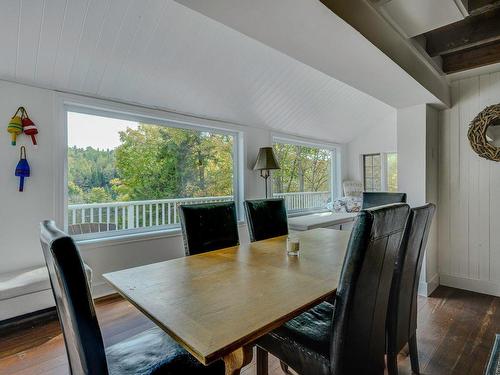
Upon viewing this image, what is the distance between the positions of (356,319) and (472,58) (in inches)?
115

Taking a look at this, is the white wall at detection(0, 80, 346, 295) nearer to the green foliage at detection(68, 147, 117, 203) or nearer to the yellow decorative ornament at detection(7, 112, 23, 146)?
the yellow decorative ornament at detection(7, 112, 23, 146)

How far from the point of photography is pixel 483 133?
2865 millimetres

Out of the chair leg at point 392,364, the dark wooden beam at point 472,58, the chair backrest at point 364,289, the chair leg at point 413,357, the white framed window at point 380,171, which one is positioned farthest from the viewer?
the white framed window at point 380,171

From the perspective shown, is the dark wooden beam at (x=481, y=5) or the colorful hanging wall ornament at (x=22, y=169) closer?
the dark wooden beam at (x=481, y=5)

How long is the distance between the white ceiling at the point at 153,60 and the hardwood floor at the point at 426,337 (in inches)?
82.0

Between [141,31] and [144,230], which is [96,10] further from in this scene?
[144,230]

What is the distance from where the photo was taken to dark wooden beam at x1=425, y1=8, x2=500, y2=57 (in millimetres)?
2154

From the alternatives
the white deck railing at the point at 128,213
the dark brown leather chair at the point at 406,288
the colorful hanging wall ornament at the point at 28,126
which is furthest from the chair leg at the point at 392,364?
the colorful hanging wall ornament at the point at 28,126

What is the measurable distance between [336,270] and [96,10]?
2.30 m

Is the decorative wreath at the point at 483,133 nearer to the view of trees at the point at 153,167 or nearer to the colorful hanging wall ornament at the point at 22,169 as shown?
the view of trees at the point at 153,167

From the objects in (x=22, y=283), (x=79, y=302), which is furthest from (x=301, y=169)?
(x=79, y=302)

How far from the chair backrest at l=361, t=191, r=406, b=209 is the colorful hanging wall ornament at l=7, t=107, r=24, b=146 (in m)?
3.33

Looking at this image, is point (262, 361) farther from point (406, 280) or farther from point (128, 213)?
point (128, 213)

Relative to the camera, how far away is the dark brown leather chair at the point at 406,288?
1.50 metres
